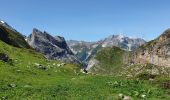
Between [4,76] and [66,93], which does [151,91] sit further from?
[4,76]

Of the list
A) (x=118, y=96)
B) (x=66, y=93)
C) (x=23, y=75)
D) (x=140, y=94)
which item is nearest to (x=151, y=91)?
(x=140, y=94)

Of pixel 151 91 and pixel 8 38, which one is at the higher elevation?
pixel 8 38

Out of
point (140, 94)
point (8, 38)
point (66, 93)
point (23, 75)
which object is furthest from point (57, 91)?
point (8, 38)

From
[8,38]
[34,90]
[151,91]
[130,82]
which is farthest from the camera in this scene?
[8,38]

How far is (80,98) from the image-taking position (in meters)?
45.1

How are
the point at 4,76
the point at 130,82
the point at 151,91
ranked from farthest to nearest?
1. the point at 130,82
2. the point at 4,76
3. the point at 151,91

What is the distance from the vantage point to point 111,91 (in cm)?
5084

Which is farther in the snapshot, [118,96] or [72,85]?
[72,85]

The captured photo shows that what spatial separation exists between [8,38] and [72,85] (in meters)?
83.6

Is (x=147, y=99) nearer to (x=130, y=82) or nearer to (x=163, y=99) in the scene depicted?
(x=163, y=99)

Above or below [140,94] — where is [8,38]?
above

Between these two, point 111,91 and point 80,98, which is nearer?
point 80,98

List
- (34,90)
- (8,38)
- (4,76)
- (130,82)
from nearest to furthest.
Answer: (34,90) → (4,76) → (130,82) → (8,38)

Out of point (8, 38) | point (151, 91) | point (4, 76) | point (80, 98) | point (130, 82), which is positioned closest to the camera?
point (80, 98)
